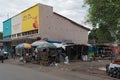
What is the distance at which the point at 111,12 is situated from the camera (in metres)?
18.4

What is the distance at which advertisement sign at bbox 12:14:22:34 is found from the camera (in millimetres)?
46006

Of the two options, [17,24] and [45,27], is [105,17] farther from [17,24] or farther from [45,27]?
[17,24]

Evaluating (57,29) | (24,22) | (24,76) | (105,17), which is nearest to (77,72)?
(105,17)

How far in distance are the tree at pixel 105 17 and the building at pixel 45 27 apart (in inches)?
677

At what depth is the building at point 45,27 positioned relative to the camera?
127 ft

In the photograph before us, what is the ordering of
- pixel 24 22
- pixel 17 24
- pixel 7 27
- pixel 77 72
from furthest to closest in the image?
pixel 7 27 < pixel 17 24 < pixel 24 22 < pixel 77 72

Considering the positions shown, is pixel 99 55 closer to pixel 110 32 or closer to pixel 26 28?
pixel 26 28

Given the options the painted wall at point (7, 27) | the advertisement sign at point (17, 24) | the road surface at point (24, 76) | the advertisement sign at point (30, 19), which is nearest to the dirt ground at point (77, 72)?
the road surface at point (24, 76)

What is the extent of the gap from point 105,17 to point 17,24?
1186 inches

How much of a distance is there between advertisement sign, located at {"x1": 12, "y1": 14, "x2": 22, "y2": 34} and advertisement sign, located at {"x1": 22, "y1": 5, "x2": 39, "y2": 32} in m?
1.69

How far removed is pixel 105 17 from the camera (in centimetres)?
1927

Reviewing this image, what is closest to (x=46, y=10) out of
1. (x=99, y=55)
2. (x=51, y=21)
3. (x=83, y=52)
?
(x=51, y=21)

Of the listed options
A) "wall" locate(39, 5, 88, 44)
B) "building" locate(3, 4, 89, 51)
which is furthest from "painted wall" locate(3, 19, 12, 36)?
"wall" locate(39, 5, 88, 44)

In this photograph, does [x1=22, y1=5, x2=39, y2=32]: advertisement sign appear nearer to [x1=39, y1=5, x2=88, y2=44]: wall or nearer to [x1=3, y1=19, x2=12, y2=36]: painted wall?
[x1=39, y1=5, x2=88, y2=44]: wall
